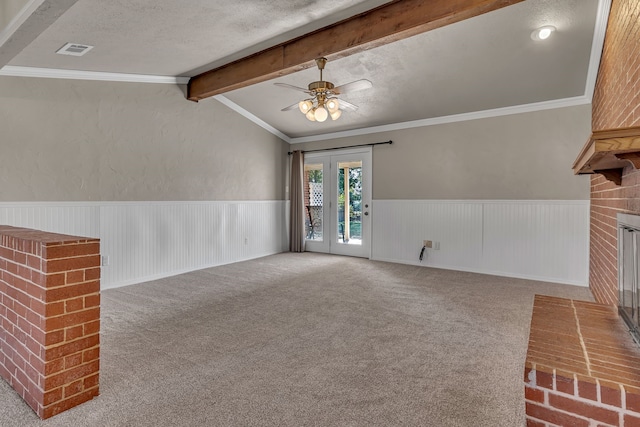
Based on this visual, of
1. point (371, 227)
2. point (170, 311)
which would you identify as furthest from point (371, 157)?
point (170, 311)

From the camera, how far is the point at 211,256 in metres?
5.59

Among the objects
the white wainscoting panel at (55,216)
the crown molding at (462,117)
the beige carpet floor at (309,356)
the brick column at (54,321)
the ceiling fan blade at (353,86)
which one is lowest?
the beige carpet floor at (309,356)

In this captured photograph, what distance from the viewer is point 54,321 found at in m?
1.73

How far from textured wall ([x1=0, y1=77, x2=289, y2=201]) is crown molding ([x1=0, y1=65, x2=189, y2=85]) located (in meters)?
0.06

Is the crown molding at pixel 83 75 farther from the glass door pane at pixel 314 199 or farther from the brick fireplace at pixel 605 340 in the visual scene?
the brick fireplace at pixel 605 340

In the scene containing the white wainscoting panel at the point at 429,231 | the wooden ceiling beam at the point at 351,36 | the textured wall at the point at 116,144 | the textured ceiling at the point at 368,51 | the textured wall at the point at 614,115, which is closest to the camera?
the textured wall at the point at 614,115

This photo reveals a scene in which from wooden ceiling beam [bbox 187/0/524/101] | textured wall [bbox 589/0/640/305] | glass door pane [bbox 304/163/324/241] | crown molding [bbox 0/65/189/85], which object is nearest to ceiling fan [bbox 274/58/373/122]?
wooden ceiling beam [bbox 187/0/524/101]

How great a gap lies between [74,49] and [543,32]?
4550mm

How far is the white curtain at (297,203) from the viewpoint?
6961 mm

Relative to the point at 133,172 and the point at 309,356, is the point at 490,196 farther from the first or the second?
the point at 133,172

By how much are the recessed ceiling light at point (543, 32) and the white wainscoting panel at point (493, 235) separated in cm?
226

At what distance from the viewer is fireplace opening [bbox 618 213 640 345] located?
162cm

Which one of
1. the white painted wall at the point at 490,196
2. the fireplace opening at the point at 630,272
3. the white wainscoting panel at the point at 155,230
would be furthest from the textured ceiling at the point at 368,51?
the fireplace opening at the point at 630,272

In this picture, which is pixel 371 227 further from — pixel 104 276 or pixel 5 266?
pixel 5 266
